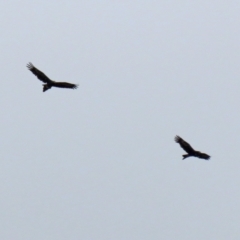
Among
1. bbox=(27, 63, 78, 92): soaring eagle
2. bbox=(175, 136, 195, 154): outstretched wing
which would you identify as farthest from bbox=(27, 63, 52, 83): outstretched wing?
bbox=(175, 136, 195, 154): outstretched wing

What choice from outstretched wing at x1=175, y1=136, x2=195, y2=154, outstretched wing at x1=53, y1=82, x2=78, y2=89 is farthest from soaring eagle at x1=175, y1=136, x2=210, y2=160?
outstretched wing at x1=53, y1=82, x2=78, y2=89

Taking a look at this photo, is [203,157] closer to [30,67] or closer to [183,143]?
[183,143]

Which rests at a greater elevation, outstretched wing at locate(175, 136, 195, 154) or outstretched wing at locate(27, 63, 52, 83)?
outstretched wing at locate(27, 63, 52, 83)

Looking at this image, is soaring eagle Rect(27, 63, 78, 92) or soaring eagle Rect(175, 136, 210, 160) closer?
soaring eagle Rect(27, 63, 78, 92)

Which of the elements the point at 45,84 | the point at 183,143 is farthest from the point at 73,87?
the point at 183,143

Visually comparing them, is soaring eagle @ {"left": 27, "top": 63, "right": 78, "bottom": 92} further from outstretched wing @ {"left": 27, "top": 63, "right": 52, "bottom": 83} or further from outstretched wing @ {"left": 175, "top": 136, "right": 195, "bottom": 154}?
outstretched wing @ {"left": 175, "top": 136, "right": 195, "bottom": 154}

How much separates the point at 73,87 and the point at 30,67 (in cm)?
332

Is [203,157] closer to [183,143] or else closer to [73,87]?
[183,143]

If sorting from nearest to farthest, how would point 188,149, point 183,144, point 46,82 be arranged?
point 46,82 → point 183,144 → point 188,149

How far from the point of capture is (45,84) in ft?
217

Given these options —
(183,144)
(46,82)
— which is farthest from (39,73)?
(183,144)

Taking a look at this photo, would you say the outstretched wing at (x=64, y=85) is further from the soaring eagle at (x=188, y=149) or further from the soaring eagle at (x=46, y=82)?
the soaring eagle at (x=188, y=149)

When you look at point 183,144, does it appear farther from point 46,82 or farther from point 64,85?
point 46,82

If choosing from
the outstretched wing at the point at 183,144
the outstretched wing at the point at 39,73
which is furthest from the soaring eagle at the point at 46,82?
the outstretched wing at the point at 183,144
